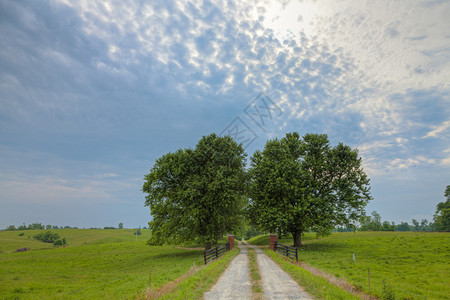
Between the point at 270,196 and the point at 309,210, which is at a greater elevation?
the point at 270,196

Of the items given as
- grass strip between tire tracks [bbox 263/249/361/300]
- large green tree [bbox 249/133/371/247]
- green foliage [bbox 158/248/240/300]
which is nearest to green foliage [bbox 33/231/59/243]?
large green tree [bbox 249/133/371/247]

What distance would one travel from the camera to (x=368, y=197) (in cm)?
3297

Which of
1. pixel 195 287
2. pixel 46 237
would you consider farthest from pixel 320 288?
pixel 46 237

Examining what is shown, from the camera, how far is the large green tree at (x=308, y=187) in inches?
1256

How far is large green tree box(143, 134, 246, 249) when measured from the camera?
1255 inches

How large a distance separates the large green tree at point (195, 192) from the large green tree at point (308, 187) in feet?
15.4

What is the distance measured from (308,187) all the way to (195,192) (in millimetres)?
15837

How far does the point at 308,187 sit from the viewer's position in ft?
107

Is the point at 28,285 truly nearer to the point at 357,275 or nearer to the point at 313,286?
the point at 313,286

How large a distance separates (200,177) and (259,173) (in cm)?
913

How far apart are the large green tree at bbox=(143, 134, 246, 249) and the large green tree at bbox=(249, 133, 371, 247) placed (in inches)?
184

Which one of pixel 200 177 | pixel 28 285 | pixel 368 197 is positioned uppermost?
pixel 200 177

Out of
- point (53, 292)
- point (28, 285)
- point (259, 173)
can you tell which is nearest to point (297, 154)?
point (259, 173)

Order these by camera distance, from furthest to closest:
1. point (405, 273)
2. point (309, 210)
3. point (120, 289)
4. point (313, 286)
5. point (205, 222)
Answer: point (205, 222), point (309, 210), point (405, 273), point (120, 289), point (313, 286)
